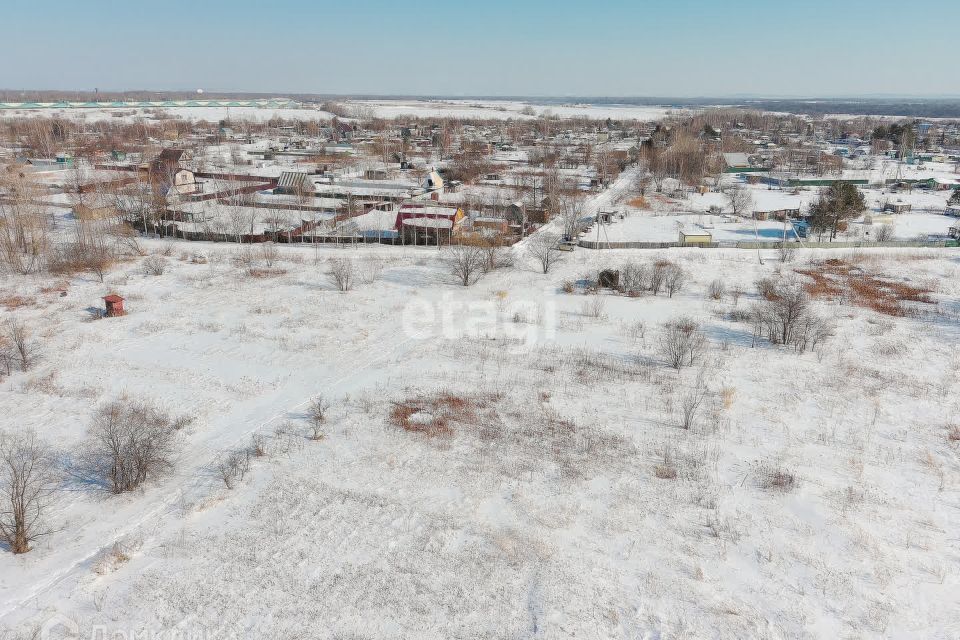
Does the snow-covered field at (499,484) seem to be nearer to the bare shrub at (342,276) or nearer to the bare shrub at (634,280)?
the bare shrub at (342,276)

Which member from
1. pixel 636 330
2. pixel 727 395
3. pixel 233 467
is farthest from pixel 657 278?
pixel 233 467

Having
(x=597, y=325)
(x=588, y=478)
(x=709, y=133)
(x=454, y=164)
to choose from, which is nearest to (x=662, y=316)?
(x=597, y=325)

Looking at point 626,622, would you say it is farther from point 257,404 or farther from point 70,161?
point 70,161

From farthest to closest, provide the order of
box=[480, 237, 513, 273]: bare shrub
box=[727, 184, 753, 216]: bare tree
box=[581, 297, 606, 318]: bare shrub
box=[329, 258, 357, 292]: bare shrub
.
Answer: box=[727, 184, 753, 216]: bare tree, box=[480, 237, 513, 273]: bare shrub, box=[329, 258, 357, 292]: bare shrub, box=[581, 297, 606, 318]: bare shrub

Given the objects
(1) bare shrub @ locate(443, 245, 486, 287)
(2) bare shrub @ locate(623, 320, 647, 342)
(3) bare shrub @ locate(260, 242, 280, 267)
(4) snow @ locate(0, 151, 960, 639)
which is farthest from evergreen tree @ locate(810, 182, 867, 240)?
(3) bare shrub @ locate(260, 242, 280, 267)

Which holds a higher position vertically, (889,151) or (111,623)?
(889,151)

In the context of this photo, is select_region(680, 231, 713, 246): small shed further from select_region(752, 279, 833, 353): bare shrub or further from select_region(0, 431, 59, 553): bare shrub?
select_region(0, 431, 59, 553): bare shrub
